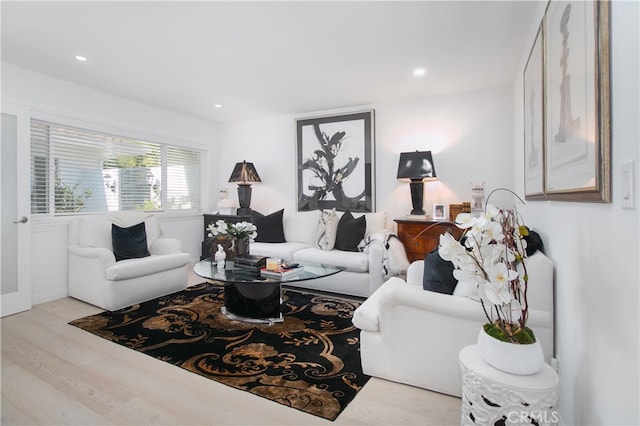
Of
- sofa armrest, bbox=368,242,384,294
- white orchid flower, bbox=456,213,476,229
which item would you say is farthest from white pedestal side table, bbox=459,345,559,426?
sofa armrest, bbox=368,242,384,294

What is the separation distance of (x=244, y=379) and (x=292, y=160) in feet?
12.3

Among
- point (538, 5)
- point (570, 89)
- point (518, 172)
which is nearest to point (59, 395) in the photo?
point (570, 89)

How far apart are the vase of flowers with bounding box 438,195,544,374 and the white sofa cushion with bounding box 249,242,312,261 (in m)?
2.90

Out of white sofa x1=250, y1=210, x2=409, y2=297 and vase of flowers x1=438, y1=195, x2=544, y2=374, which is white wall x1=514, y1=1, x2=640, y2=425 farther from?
white sofa x1=250, y1=210, x2=409, y2=297

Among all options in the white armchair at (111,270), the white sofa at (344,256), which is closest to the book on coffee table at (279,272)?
the white sofa at (344,256)

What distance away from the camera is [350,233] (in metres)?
4.07

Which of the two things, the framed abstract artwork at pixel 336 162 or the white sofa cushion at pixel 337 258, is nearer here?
the white sofa cushion at pixel 337 258

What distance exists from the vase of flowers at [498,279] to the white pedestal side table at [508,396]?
4cm

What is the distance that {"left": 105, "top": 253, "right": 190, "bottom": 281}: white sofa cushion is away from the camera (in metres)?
3.21

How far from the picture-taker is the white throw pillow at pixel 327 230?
4109 millimetres

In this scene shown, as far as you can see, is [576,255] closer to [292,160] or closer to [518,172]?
[518,172]

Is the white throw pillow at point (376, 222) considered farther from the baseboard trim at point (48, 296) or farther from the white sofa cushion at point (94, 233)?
→ the baseboard trim at point (48, 296)

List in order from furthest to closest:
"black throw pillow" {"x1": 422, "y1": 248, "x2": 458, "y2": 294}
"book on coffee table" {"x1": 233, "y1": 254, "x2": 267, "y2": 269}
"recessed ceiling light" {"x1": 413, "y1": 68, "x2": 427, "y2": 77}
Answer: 1. "recessed ceiling light" {"x1": 413, "y1": 68, "x2": 427, "y2": 77}
2. "book on coffee table" {"x1": 233, "y1": 254, "x2": 267, "y2": 269}
3. "black throw pillow" {"x1": 422, "y1": 248, "x2": 458, "y2": 294}

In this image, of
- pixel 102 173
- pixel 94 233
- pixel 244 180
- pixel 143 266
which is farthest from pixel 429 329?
pixel 102 173
